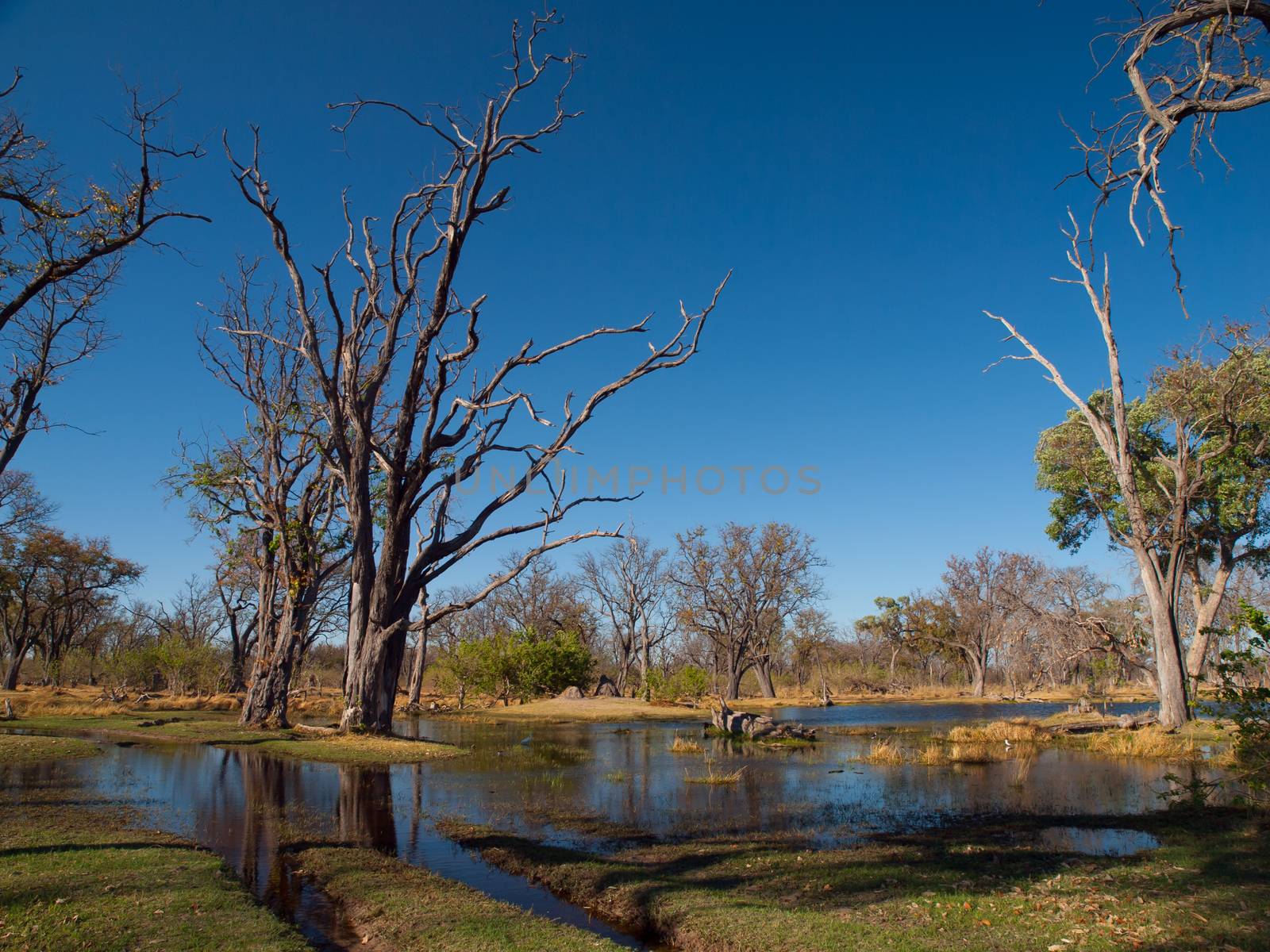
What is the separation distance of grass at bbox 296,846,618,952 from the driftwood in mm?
19215

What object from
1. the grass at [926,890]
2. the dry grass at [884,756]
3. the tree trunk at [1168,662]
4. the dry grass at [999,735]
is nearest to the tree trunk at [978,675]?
the dry grass at [999,735]

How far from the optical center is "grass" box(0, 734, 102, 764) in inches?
652

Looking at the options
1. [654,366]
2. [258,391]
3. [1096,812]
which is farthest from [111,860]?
[258,391]

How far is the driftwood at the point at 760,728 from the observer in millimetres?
26094

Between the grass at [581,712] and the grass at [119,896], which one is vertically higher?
the grass at [119,896]

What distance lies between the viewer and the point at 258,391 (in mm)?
25469

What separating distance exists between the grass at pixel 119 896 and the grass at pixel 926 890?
2.99 m

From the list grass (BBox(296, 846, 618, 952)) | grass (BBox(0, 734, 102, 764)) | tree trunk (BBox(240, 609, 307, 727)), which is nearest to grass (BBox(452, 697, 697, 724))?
tree trunk (BBox(240, 609, 307, 727))

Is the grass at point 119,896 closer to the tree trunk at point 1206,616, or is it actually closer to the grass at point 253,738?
the grass at point 253,738

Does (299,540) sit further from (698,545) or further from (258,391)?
(698,545)

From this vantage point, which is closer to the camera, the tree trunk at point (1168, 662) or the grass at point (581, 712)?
the tree trunk at point (1168, 662)

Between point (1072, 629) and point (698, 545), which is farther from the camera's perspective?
point (698, 545)

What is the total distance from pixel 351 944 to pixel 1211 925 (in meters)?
6.63

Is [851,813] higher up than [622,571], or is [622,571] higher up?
[622,571]
